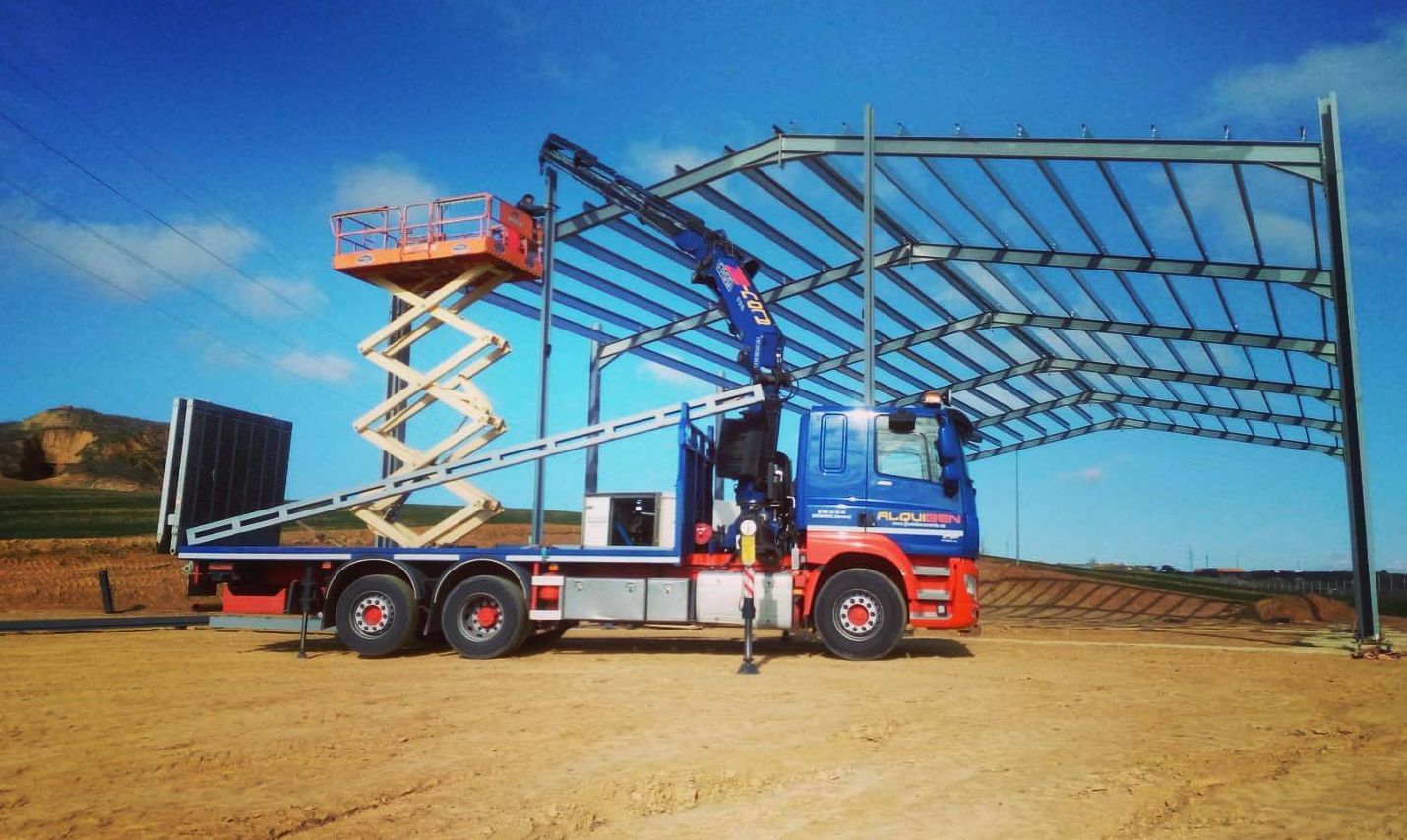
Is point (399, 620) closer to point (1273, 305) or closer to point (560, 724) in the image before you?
point (560, 724)

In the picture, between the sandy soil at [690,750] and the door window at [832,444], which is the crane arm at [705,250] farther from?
the sandy soil at [690,750]

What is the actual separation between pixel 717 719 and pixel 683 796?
7.95ft

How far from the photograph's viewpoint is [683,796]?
5074mm

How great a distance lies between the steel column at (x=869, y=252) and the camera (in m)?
15.4

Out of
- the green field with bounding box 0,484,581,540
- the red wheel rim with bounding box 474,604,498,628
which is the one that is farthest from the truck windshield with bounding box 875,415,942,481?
the green field with bounding box 0,484,581,540

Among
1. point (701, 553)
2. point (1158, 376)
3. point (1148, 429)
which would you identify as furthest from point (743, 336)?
point (1148, 429)

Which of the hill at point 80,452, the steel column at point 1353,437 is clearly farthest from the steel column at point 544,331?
the hill at point 80,452

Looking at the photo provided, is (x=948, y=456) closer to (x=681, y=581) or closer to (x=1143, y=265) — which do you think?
(x=681, y=581)

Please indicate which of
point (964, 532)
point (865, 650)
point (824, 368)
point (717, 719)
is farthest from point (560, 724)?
point (824, 368)

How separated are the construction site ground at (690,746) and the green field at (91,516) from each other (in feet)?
62.8

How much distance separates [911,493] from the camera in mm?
11906

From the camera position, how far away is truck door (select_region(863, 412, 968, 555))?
38.7 ft

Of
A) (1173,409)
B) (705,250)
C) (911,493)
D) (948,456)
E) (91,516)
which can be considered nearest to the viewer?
(911,493)

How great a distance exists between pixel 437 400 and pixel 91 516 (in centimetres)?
2568
